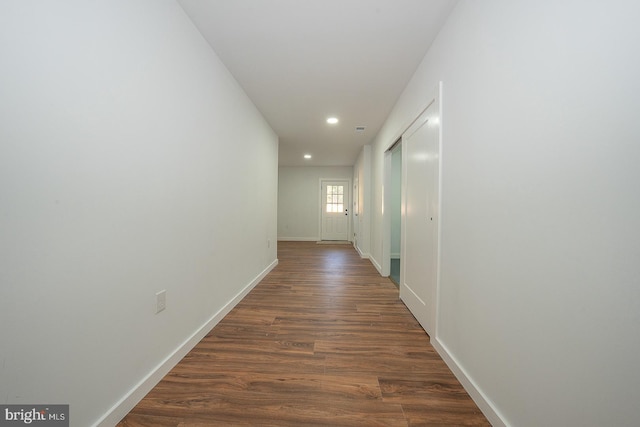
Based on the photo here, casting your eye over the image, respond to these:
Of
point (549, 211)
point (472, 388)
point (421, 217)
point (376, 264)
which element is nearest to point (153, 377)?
point (472, 388)

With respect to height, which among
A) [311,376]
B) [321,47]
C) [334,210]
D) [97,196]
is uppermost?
[321,47]

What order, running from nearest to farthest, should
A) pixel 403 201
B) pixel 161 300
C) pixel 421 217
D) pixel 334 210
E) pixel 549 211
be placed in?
pixel 549 211 < pixel 161 300 < pixel 421 217 < pixel 403 201 < pixel 334 210

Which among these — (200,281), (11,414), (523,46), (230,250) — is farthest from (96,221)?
(523,46)

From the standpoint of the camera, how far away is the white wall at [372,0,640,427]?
70 cm

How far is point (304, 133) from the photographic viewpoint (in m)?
4.56

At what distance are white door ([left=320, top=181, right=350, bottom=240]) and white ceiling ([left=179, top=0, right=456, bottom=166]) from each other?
441 centimetres

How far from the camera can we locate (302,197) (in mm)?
8000

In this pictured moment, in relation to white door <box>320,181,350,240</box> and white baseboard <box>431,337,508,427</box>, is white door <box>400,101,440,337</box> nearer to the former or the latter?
white baseboard <box>431,337,508,427</box>

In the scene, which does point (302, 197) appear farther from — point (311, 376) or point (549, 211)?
point (549, 211)

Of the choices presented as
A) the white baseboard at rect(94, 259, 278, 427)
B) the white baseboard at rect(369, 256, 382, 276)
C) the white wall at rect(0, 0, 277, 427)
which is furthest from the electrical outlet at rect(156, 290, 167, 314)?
the white baseboard at rect(369, 256, 382, 276)

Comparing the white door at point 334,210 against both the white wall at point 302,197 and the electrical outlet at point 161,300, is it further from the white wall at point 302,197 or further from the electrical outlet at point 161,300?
the electrical outlet at point 161,300

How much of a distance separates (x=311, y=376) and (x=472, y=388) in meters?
0.91

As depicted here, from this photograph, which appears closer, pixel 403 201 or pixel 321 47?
pixel 321 47

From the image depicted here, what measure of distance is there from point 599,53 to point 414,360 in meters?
1.80
